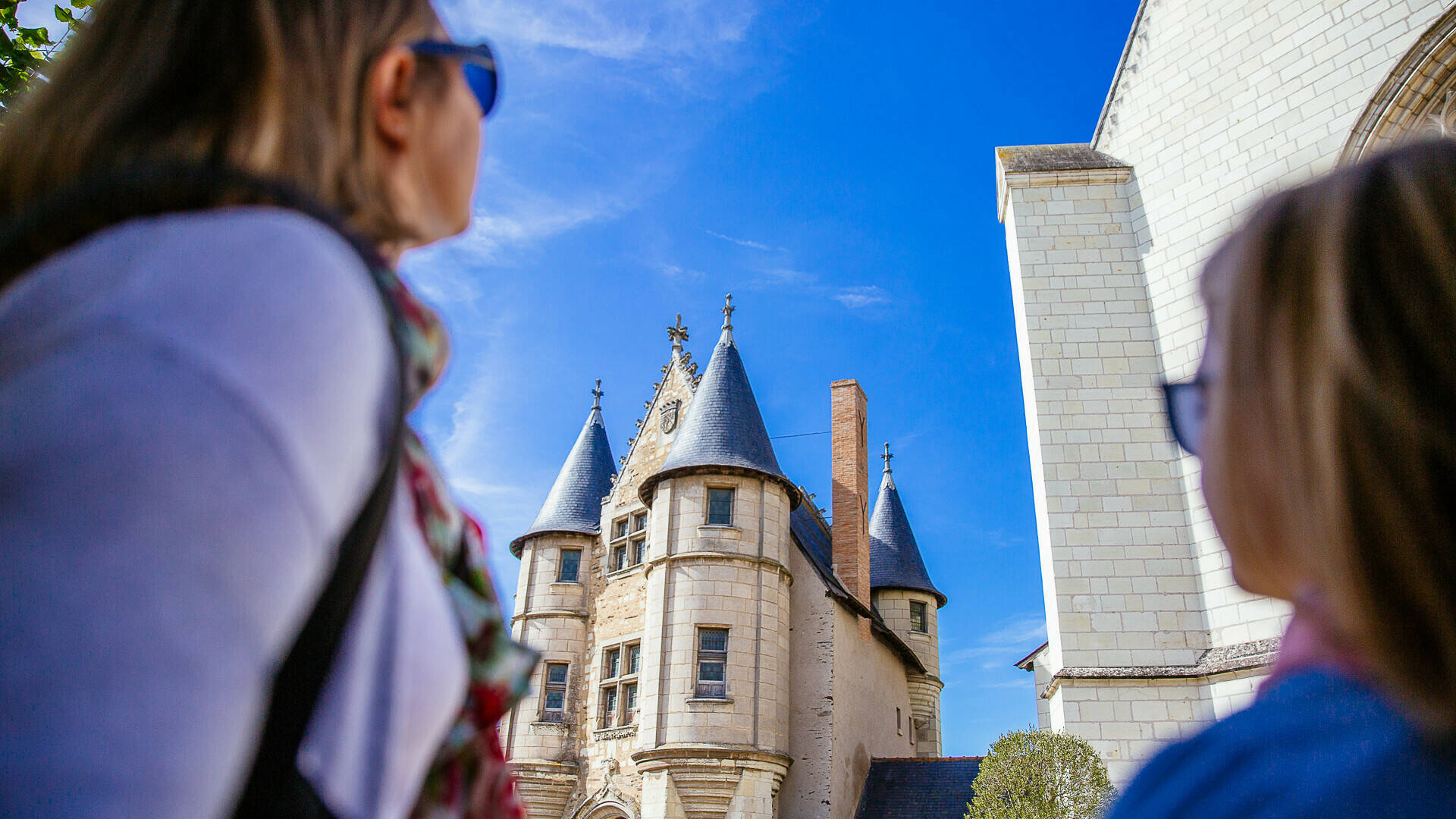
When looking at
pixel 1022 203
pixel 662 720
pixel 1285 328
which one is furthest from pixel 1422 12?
pixel 662 720

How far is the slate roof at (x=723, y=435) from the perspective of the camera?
61.0 ft

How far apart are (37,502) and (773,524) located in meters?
18.4

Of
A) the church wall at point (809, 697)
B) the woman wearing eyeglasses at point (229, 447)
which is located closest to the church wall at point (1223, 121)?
the woman wearing eyeglasses at point (229, 447)

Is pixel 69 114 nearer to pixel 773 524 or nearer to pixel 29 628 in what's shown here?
pixel 29 628

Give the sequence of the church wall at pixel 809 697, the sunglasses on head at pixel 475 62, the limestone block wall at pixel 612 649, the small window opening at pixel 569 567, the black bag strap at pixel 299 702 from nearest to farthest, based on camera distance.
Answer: the black bag strap at pixel 299 702, the sunglasses on head at pixel 475 62, the church wall at pixel 809 697, the limestone block wall at pixel 612 649, the small window opening at pixel 569 567

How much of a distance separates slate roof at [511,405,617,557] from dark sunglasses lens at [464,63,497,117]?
2128 centimetres

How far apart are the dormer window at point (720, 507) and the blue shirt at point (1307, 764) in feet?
56.9

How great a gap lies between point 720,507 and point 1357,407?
17.8m

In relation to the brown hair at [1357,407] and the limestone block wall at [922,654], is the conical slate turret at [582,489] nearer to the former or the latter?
the limestone block wall at [922,654]

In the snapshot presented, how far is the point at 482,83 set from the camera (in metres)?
1.05

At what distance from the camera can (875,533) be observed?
28156 millimetres

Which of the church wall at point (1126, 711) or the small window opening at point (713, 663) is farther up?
the small window opening at point (713, 663)

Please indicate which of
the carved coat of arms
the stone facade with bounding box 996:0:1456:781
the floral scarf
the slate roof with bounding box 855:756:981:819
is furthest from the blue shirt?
the carved coat of arms

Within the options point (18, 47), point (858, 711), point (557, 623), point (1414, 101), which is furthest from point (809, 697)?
point (18, 47)
